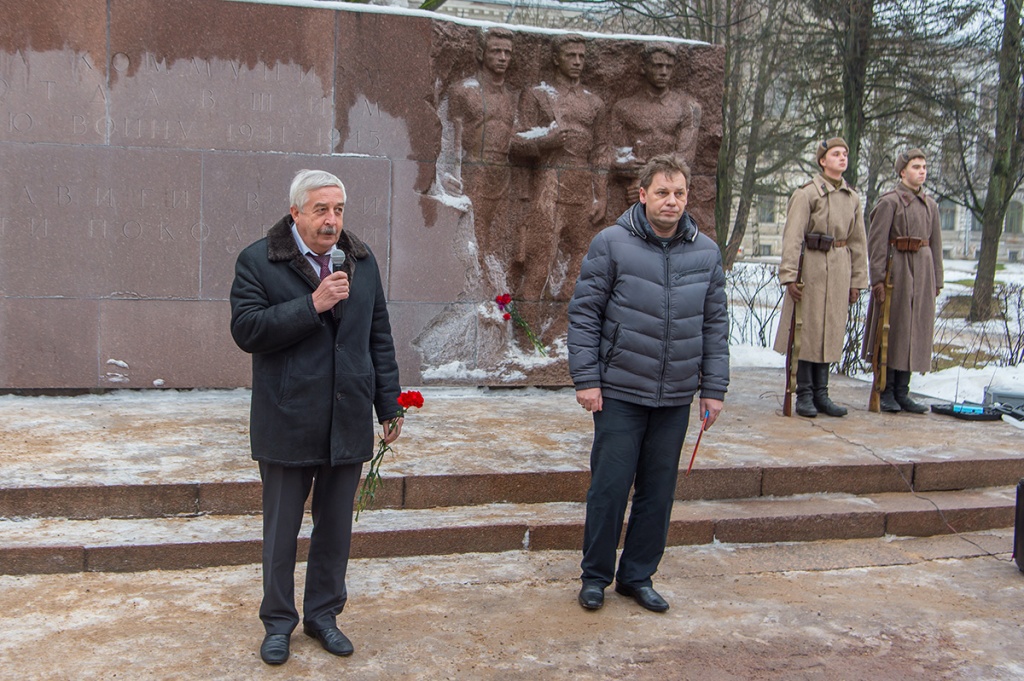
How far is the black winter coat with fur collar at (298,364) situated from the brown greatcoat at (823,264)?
14.5 feet

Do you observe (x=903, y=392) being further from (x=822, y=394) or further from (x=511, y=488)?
(x=511, y=488)

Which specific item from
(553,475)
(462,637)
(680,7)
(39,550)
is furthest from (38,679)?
(680,7)

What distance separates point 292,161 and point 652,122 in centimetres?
293

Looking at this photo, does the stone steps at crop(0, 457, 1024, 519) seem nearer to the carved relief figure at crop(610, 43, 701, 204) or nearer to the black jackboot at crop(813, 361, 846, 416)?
the black jackboot at crop(813, 361, 846, 416)

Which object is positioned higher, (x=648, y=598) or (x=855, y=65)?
(x=855, y=65)

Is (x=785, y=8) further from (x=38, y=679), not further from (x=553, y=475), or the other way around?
(x=38, y=679)

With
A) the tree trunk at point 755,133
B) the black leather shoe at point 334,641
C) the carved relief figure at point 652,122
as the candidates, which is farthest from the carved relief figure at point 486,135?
the tree trunk at point 755,133

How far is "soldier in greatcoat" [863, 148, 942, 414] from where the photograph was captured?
25.4 ft

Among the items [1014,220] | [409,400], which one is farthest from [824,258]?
[1014,220]

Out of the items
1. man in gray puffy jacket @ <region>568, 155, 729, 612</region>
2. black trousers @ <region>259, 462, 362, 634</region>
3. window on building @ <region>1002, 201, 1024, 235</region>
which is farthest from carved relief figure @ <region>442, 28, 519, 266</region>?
window on building @ <region>1002, 201, 1024, 235</region>

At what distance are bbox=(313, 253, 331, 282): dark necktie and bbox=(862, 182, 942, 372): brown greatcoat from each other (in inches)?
207

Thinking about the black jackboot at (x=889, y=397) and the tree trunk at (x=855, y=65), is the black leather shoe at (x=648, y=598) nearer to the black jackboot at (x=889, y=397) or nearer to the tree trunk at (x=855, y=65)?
the black jackboot at (x=889, y=397)

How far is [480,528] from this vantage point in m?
5.09

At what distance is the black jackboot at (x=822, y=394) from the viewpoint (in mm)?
7641
